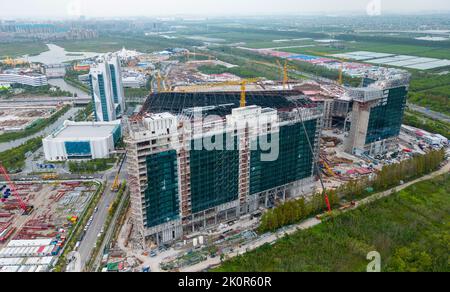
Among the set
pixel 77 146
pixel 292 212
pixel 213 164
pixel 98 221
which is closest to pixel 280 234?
pixel 292 212

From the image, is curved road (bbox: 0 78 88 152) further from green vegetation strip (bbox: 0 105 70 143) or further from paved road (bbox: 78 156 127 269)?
paved road (bbox: 78 156 127 269)

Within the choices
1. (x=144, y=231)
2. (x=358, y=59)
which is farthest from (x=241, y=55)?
(x=144, y=231)

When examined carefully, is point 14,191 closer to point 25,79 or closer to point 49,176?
point 49,176

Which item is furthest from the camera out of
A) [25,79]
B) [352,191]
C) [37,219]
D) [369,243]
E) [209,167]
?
[25,79]

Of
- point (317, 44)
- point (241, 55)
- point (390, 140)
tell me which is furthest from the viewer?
point (317, 44)

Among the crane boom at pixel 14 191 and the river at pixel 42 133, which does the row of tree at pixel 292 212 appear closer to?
the crane boom at pixel 14 191

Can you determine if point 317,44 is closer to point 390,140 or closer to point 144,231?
point 390,140

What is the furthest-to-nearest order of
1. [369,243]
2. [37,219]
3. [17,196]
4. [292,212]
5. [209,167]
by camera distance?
[17,196] → [37,219] → [292,212] → [209,167] → [369,243]
